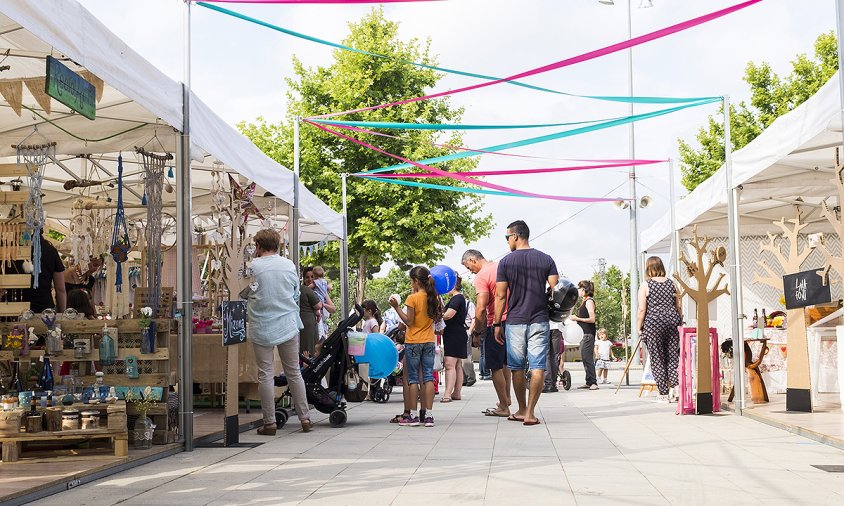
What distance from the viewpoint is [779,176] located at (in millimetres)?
11156

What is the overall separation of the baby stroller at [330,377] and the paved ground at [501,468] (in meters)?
0.21

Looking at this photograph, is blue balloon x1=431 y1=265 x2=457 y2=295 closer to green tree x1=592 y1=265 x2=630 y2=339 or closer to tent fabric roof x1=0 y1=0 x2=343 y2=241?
tent fabric roof x1=0 y1=0 x2=343 y2=241

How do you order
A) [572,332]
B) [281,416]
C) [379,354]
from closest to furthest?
[281,416] → [379,354] → [572,332]

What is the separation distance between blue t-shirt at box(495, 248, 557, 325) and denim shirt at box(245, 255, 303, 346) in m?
2.14

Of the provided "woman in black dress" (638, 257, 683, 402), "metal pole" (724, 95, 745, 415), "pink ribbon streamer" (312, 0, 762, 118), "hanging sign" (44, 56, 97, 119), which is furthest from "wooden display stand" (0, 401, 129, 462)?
"woman in black dress" (638, 257, 683, 402)

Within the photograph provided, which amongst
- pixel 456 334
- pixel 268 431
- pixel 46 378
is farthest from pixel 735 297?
pixel 46 378

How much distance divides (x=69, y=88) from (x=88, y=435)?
92.3 inches

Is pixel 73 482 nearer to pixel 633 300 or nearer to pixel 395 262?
pixel 633 300

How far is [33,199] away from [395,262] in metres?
19.9

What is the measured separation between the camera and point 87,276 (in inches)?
434

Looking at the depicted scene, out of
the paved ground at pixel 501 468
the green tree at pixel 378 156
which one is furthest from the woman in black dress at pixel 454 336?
the green tree at pixel 378 156

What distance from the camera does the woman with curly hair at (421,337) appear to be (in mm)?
9328

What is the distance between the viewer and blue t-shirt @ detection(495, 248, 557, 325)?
929 cm

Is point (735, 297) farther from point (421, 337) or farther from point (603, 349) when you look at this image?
point (603, 349)
